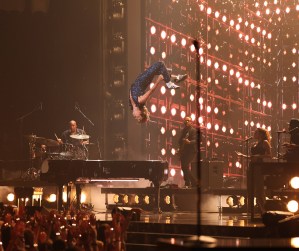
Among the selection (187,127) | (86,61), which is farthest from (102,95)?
(187,127)

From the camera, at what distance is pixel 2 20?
20031mm

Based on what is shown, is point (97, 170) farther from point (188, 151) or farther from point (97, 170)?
point (188, 151)

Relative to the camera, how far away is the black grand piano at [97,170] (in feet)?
49.1

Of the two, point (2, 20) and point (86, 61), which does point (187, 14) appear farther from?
point (2, 20)

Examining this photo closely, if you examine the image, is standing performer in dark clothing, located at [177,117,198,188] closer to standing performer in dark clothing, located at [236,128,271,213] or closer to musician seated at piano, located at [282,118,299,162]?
standing performer in dark clothing, located at [236,128,271,213]

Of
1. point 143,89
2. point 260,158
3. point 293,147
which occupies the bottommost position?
point 260,158

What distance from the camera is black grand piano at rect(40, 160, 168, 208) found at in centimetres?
1498

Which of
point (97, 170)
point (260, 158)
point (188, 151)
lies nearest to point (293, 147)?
point (260, 158)

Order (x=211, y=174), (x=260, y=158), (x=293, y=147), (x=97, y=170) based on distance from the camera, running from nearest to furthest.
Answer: (x=293, y=147), (x=260, y=158), (x=97, y=170), (x=211, y=174)

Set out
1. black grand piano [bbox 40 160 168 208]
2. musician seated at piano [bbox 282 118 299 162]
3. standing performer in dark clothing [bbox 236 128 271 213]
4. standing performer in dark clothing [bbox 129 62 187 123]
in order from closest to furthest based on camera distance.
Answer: musician seated at piano [bbox 282 118 299 162] < standing performer in dark clothing [bbox 236 128 271 213] < black grand piano [bbox 40 160 168 208] < standing performer in dark clothing [bbox 129 62 187 123]

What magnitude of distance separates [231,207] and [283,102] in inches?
433

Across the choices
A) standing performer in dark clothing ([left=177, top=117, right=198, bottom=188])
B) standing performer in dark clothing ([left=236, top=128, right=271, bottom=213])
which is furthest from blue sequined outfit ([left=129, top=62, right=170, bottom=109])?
standing performer in dark clothing ([left=236, top=128, right=271, bottom=213])

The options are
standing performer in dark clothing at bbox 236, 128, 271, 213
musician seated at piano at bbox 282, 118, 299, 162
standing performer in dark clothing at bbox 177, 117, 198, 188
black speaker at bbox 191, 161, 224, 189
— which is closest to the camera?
musician seated at piano at bbox 282, 118, 299, 162

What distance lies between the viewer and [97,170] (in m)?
15.0
